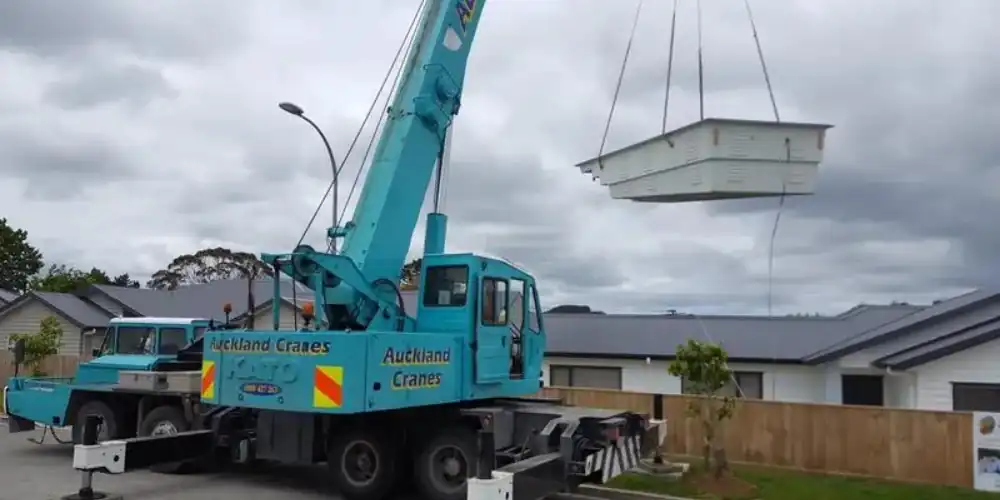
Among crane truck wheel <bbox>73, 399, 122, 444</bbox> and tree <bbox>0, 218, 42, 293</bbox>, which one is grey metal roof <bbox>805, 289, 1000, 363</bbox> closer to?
crane truck wheel <bbox>73, 399, 122, 444</bbox>

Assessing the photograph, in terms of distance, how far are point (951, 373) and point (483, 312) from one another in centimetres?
1031

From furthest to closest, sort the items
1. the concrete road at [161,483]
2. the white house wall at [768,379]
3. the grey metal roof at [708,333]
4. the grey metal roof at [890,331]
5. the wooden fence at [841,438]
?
the grey metal roof at [708,333] → the white house wall at [768,379] → the grey metal roof at [890,331] → the wooden fence at [841,438] → the concrete road at [161,483]

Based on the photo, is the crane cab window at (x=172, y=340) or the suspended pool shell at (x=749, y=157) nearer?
the suspended pool shell at (x=749, y=157)

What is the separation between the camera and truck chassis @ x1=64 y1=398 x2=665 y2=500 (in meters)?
11.0

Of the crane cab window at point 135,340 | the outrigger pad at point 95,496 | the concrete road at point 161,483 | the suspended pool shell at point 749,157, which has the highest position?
the suspended pool shell at point 749,157

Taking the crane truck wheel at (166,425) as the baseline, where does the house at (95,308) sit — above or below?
above

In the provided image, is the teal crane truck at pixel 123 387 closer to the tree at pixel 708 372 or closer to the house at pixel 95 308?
the tree at pixel 708 372

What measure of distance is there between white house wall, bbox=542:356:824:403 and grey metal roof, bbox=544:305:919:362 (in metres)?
0.29

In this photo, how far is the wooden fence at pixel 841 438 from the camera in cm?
1366

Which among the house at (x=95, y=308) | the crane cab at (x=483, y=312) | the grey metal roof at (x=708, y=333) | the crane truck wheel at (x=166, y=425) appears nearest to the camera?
the crane cab at (x=483, y=312)

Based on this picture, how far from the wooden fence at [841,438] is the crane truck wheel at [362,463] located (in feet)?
19.9

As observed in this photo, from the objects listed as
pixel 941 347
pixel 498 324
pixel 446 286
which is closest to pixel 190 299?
pixel 446 286

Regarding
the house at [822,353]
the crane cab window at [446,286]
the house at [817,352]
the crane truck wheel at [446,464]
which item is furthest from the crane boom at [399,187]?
the house at [822,353]

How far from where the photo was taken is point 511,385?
1266 centimetres
